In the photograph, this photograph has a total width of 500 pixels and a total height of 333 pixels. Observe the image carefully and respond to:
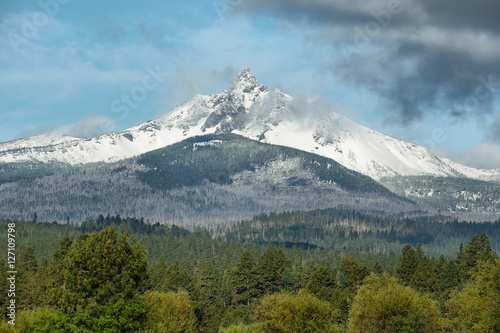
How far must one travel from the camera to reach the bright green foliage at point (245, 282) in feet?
443

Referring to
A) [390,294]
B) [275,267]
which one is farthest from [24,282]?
[390,294]

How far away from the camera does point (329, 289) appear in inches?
5059

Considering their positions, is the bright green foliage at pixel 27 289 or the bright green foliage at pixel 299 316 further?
the bright green foliage at pixel 27 289

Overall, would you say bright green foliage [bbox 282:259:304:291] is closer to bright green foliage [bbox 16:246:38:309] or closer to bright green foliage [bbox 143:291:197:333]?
bright green foliage [bbox 143:291:197:333]

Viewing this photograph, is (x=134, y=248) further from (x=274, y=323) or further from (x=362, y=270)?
(x=362, y=270)

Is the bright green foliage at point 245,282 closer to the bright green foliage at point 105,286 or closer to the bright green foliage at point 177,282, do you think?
the bright green foliage at point 177,282

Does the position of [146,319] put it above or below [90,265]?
below

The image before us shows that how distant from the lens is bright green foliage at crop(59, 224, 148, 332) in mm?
67938

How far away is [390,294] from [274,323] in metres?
16.3

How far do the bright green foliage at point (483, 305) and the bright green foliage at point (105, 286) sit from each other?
3669 centimetres

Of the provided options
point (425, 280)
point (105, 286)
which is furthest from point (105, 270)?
point (425, 280)

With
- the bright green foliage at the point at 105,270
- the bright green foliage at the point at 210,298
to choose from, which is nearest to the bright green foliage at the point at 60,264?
the bright green foliage at the point at 210,298

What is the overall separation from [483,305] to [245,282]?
70499 millimetres

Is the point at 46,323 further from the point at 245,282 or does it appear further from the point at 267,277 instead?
the point at 245,282
